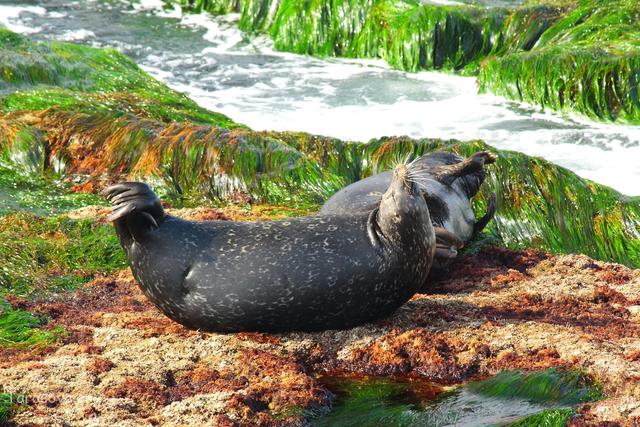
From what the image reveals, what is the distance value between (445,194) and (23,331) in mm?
3439

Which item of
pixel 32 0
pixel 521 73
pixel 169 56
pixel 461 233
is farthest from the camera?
pixel 32 0

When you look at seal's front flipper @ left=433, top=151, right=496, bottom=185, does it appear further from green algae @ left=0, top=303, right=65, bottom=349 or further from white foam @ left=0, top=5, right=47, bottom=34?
white foam @ left=0, top=5, right=47, bottom=34

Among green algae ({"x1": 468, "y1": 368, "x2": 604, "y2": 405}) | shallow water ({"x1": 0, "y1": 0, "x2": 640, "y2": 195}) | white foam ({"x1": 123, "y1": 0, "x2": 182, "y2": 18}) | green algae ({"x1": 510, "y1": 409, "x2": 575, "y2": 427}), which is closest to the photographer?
green algae ({"x1": 510, "y1": 409, "x2": 575, "y2": 427})

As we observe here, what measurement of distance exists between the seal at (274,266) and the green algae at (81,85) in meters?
4.14

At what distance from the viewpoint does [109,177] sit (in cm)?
843

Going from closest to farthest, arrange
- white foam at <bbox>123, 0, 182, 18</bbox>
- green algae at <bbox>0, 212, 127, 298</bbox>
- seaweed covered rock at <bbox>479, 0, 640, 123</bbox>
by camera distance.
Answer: green algae at <bbox>0, 212, 127, 298</bbox>, seaweed covered rock at <bbox>479, 0, 640, 123</bbox>, white foam at <bbox>123, 0, 182, 18</bbox>

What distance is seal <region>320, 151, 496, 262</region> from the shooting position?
23.8ft

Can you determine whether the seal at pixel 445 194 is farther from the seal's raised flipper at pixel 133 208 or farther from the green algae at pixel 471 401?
the green algae at pixel 471 401

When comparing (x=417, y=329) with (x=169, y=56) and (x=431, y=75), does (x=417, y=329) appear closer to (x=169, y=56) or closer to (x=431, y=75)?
(x=431, y=75)

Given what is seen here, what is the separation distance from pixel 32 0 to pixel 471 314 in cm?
1424

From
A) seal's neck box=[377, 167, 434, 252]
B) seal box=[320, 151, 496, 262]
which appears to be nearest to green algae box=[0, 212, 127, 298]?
seal box=[320, 151, 496, 262]

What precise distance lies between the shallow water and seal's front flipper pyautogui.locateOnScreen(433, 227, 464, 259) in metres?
3.80

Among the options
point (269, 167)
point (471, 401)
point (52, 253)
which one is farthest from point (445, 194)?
point (471, 401)

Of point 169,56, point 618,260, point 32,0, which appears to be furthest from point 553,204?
point 32,0
